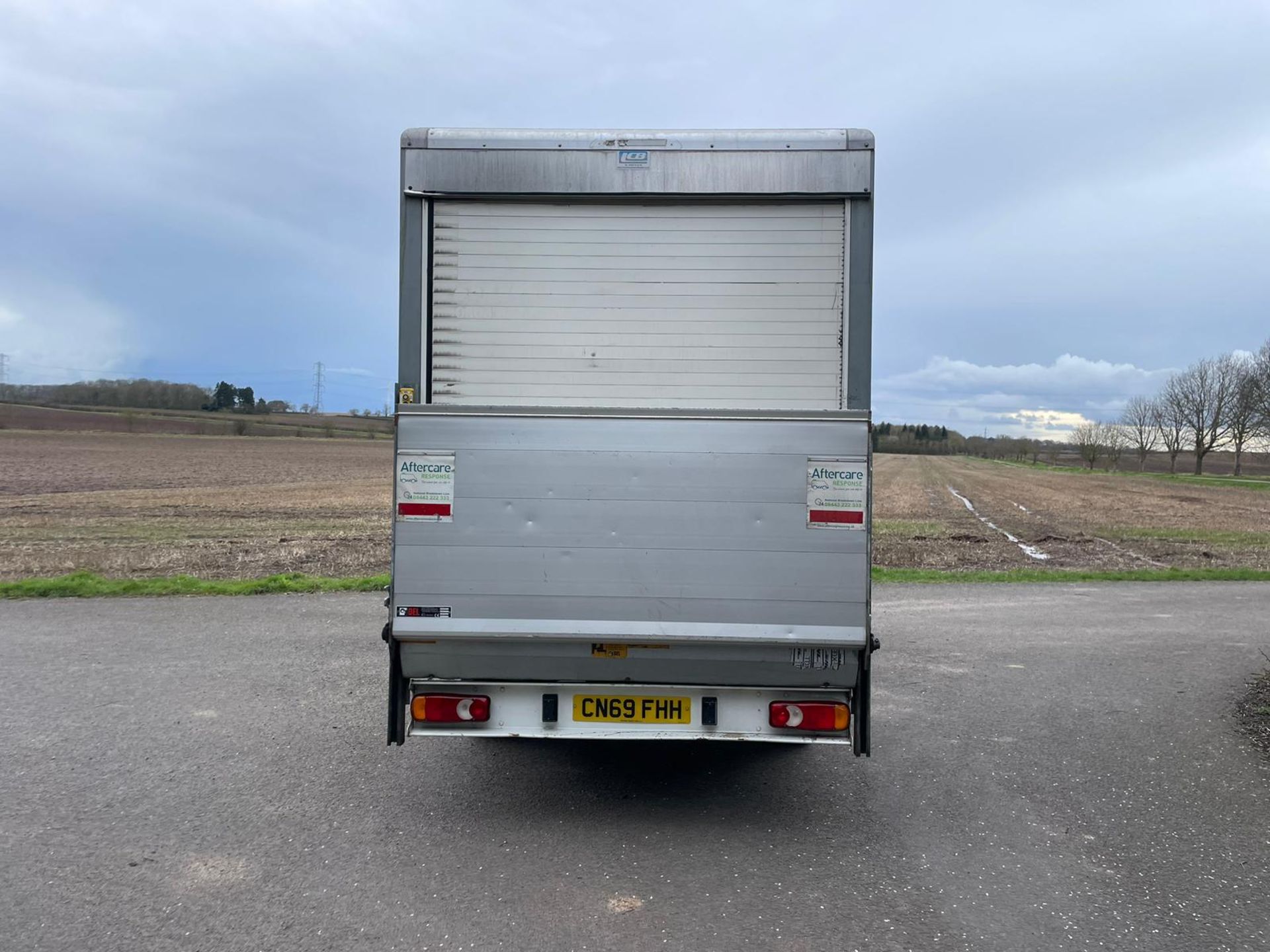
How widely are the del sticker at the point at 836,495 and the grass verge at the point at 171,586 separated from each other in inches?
303

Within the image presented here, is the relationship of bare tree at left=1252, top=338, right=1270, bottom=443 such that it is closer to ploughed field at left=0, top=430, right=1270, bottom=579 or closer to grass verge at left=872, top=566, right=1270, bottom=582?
ploughed field at left=0, top=430, right=1270, bottom=579

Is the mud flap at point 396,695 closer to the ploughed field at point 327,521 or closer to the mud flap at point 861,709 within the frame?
the mud flap at point 861,709

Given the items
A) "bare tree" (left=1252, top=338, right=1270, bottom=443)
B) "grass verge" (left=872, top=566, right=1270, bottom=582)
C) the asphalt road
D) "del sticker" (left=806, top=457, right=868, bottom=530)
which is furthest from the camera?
"bare tree" (left=1252, top=338, right=1270, bottom=443)

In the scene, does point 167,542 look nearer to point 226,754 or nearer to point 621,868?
point 226,754

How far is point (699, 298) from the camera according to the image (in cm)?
422

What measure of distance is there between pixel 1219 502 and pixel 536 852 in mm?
38644

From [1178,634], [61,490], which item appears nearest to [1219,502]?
[1178,634]

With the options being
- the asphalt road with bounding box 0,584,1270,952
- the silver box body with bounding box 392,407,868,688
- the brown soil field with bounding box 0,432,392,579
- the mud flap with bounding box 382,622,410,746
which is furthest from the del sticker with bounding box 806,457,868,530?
the brown soil field with bounding box 0,432,392,579

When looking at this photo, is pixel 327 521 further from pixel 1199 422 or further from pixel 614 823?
pixel 1199 422

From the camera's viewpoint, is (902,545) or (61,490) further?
(61,490)

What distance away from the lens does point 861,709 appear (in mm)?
4109

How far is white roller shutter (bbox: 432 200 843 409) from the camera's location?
4.17 meters

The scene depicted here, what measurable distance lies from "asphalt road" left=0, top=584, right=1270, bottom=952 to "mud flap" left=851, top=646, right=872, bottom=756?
42 cm

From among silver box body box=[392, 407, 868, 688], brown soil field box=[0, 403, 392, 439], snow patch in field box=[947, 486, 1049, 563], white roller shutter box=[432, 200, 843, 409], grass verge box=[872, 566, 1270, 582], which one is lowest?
snow patch in field box=[947, 486, 1049, 563]
